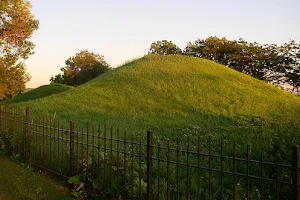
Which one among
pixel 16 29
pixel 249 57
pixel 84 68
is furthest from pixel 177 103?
pixel 84 68

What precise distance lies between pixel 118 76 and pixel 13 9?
9.53 metres

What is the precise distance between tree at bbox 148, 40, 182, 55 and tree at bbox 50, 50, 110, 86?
952 centimetres

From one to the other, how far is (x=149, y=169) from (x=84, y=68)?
5226 centimetres

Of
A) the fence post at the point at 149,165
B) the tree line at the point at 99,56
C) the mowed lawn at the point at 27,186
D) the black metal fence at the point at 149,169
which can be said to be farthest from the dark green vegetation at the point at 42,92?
the fence post at the point at 149,165

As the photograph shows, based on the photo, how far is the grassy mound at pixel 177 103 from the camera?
14961 millimetres

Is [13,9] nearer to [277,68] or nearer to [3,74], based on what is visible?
[3,74]

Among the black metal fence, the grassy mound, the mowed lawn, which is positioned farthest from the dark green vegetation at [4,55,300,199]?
the mowed lawn

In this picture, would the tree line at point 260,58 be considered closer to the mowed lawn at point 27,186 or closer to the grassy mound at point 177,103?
the grassy mound at point 177,103

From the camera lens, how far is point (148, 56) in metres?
32.9

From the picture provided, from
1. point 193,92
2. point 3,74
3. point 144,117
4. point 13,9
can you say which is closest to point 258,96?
point 193,92

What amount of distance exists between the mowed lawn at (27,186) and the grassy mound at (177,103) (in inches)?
198

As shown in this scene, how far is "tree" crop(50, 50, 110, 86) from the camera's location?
55.5 m

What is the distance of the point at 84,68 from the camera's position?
5606cm

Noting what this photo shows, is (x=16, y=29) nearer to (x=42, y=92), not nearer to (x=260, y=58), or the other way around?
(x=42, y=92)
